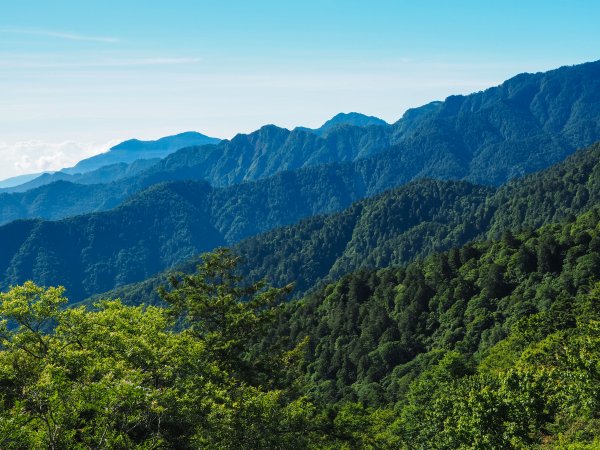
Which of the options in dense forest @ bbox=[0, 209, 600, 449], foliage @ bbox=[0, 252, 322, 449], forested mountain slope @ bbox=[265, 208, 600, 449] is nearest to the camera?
foliage @ bbox=[0, 252, 322, 449]

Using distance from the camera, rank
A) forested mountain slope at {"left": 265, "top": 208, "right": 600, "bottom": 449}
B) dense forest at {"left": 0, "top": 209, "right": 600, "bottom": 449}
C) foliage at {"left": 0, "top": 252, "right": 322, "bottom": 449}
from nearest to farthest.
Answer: foliage at {"left": 0, "top": 252, "right": 322, "bottom": 449}, dense forest at {"left": 0, "top": 209, "right": 600, "bottom": 449}, forested mountain slope at {"left": 265, "top": 208, "right": 600, "bottom": 449}

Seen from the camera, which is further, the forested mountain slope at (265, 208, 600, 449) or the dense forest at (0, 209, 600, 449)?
the forested mountain slope at (265, 208, 600, 449)

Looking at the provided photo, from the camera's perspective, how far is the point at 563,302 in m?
89.9

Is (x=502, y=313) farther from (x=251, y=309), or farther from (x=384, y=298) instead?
(x=251, y=309)

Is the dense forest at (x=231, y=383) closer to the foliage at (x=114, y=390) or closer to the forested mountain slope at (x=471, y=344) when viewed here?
the foliage at (x=114, y=390)

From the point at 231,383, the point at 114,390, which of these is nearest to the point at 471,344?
the point at 231,383

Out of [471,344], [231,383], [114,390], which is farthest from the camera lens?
[471,344]

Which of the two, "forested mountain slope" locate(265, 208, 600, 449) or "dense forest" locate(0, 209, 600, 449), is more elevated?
"dense forest" locate(0, 209, 600, 449)

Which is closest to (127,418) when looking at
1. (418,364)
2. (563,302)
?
(563,302)

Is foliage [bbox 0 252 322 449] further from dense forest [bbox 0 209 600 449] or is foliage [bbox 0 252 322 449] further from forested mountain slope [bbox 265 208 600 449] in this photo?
forested mountain slope [bbox 265 208 600 449]

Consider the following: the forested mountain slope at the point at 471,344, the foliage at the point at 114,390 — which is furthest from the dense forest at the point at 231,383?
the forested mountain slope at the point at 471,344

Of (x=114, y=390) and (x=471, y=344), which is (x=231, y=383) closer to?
(x=114, y=390)

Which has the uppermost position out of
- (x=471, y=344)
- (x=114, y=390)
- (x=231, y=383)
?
(x=114, y=390)

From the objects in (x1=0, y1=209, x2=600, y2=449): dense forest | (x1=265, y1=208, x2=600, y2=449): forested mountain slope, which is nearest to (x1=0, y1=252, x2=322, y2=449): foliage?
(x1=0, y1=209, x2=600, y2=449): dense forest
